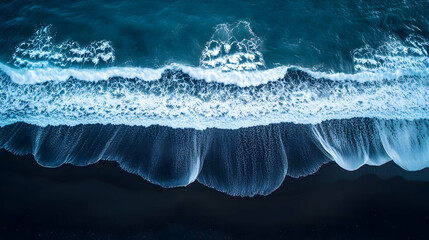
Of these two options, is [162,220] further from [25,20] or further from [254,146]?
[25,20]

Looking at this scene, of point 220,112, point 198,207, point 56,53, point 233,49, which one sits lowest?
point 56,53

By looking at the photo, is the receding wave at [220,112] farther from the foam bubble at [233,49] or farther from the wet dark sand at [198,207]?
the wet dark sand at [198,207]

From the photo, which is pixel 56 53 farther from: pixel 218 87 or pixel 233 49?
pixel 233 49

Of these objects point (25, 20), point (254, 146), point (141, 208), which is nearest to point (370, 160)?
point (254, 146)

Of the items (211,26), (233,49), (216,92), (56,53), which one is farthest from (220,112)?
(56,53)

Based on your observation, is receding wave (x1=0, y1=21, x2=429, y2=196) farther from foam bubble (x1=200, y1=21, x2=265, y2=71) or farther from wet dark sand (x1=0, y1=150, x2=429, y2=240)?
wet dark sand (x1=0, y1=150, x2=429, y2=240)

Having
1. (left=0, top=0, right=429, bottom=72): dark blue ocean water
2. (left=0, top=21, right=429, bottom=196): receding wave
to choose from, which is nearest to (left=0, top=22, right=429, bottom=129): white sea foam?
(left=0, top=21, right=429, bottom=196): receding wave
